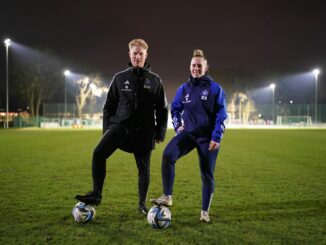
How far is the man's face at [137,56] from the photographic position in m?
5.57

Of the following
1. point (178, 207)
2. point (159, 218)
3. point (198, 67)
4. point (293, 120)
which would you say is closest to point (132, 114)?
point (198, 67)

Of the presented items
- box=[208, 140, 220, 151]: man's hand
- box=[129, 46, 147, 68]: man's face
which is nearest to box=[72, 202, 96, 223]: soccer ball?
box=[208, 140, 220, 151]: man's hand

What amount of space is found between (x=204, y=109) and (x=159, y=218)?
1.56 m

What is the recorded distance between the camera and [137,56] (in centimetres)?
557

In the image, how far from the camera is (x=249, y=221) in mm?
5496

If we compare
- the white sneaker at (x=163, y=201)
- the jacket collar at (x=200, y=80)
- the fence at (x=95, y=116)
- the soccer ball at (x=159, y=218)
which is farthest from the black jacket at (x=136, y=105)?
the fence at (x=95, y=116)

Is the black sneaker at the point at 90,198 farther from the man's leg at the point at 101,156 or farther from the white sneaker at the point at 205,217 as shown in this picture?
the white sneaker at the point at 205,217

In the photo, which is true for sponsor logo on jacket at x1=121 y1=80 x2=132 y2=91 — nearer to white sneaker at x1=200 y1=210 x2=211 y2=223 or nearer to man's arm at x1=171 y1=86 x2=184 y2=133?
man's arm at x1=171 y1=86 x2=184 y2=133

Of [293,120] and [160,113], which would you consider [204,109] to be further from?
[293,120]

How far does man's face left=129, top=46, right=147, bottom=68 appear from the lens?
5.57 metres

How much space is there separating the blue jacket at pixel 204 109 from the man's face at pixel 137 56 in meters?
0.73

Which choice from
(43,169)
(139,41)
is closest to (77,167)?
(43,169)

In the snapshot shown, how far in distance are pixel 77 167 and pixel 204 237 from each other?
7498mm

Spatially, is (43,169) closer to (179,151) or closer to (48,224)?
(48,224)
